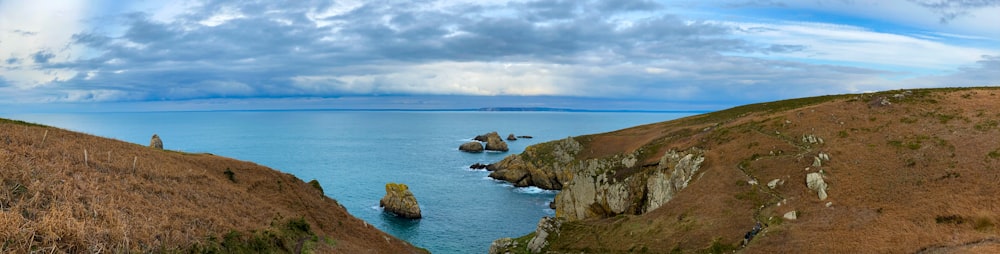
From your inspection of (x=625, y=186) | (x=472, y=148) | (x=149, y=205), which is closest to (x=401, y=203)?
(x=625, y=186)

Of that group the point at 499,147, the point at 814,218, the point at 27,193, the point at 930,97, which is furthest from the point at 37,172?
the point at 499,147

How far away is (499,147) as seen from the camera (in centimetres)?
19450

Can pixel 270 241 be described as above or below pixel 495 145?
above

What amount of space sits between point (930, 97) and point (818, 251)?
44.7 meters

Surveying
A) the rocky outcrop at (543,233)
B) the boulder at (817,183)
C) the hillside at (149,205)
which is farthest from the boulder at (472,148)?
the boulder at (817,183)

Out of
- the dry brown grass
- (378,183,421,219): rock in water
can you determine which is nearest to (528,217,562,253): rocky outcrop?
the dry brown grass

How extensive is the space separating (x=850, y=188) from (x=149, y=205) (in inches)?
1996

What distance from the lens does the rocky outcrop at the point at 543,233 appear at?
55.8m

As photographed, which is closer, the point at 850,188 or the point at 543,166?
the point at 850,188

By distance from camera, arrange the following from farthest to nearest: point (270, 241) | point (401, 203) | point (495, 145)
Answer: point (495, 145)
point (401, 203)
point (270, 241)

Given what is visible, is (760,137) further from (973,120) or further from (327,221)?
(327,221)

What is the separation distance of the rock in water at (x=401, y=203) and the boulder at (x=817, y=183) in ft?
194

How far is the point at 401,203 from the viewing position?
3344 inches

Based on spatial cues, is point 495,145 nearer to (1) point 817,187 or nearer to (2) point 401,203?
(2) point 401,203
